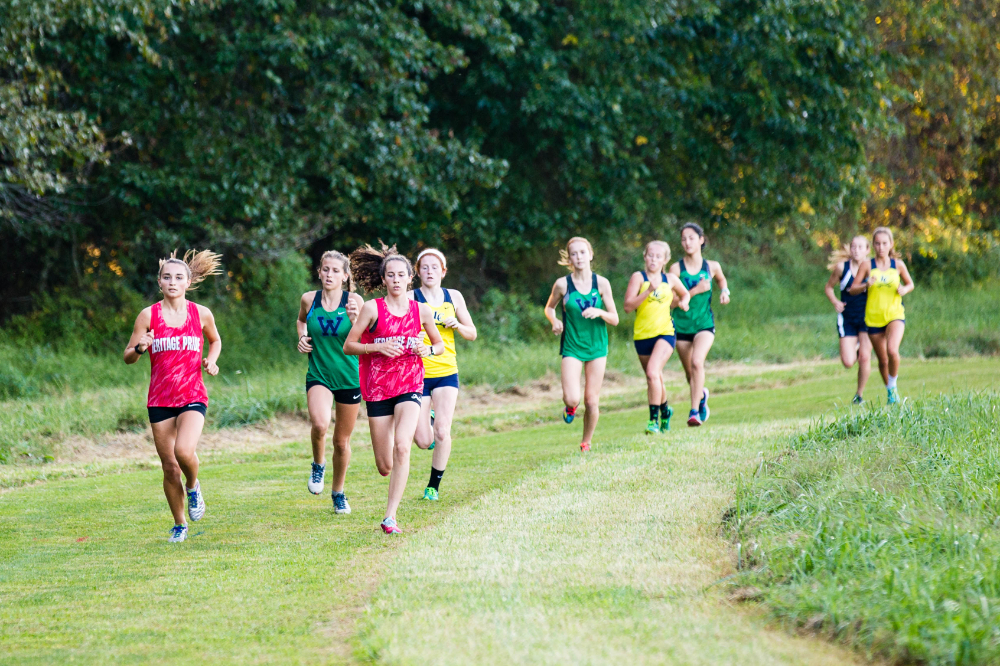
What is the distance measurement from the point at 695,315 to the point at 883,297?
275 cm

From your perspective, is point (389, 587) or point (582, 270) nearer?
point (389, 587)

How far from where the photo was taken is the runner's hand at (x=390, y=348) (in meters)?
7.27

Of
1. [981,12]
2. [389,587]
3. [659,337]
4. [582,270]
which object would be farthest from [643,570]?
[981,12]

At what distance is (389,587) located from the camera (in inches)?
221

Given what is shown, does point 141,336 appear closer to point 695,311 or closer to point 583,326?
point 583,326

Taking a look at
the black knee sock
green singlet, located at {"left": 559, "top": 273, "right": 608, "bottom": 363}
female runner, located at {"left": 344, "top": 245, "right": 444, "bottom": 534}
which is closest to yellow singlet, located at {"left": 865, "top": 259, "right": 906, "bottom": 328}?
green singlet, located at {"left": 559, "top": 273, "right": 608, "bottom": 363}

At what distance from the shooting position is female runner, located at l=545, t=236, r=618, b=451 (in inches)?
414

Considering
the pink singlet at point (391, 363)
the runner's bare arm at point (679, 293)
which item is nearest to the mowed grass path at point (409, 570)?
the pink singlet at point (391, 363)

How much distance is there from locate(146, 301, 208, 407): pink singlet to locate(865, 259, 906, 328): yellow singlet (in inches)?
354

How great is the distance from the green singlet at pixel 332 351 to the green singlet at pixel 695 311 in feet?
16.8

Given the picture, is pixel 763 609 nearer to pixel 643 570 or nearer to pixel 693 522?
pixel 643 570

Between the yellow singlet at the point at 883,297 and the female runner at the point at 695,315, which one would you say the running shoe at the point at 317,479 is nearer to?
the female runner at the point at 695,315

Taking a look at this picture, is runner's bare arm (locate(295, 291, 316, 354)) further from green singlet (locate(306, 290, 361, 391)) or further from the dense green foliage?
the dense green foliage

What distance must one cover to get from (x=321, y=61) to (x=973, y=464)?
48.2 ft
